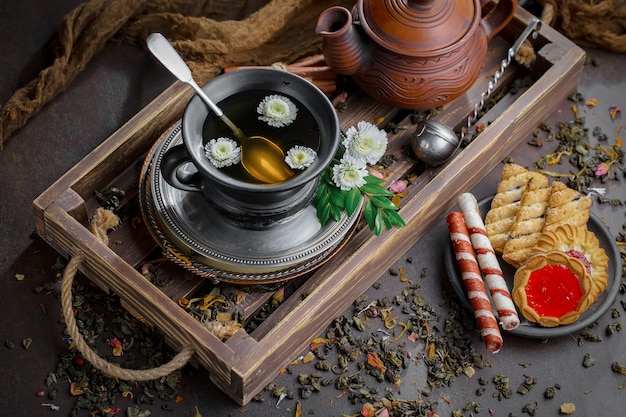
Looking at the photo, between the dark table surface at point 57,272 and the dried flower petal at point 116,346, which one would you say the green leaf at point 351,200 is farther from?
the dried flower petal at point 116,346

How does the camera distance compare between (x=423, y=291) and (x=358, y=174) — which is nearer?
(x=358, y=174)

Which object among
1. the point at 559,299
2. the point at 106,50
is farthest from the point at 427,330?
the point at 106,50

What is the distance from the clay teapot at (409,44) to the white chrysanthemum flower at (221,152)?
1.17ft

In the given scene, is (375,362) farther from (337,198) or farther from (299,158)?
(299,158)

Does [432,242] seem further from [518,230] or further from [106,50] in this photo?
[106,50]

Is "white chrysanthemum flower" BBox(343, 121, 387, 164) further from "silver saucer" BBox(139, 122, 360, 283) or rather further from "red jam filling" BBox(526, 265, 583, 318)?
"red jam filling" BBox(526, 265, 583, 318)

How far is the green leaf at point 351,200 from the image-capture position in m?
2.09

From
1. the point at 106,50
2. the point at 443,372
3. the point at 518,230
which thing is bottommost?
the point at 443,372

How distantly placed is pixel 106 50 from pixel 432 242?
978 mm

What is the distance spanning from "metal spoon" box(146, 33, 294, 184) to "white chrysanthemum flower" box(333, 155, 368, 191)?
120 millimetres

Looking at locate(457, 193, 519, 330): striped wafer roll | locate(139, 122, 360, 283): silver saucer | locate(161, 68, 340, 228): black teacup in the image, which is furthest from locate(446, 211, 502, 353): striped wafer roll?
locate(161, 68, 340, 228): black teacup

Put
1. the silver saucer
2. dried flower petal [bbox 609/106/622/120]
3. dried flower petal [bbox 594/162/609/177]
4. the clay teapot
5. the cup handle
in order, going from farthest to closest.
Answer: dried flower petal [bbox 609/106/622/120]
dried flower petal [bbox 594/162/609/177]
the clay teapot
the silver saucer
the cup handle

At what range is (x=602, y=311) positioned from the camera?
2148 millimetres

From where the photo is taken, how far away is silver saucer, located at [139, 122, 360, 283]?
206 centimetres
